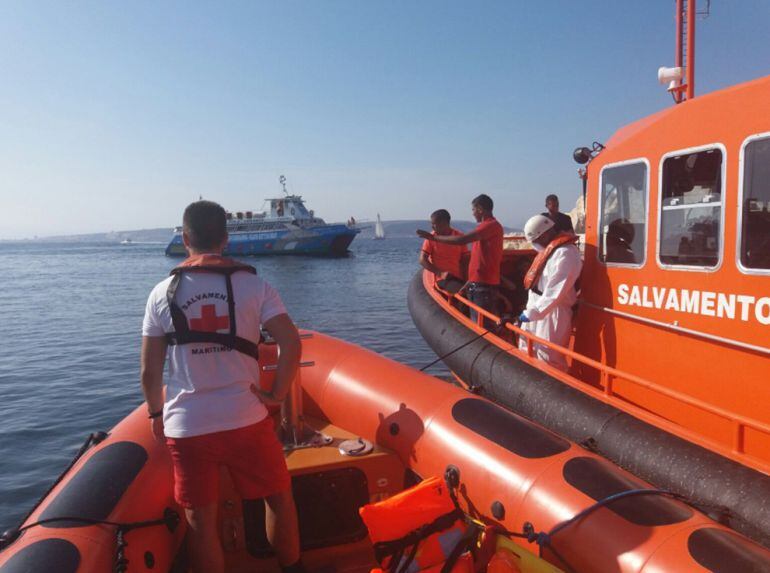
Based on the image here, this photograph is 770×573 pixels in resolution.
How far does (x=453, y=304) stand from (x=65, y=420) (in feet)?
18.6

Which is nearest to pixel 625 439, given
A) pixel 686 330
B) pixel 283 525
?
pixel 686 330

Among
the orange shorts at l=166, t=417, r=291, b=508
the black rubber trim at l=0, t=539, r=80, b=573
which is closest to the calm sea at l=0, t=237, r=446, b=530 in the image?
the black rubber trim at l=0, t=539, r=80, b=573

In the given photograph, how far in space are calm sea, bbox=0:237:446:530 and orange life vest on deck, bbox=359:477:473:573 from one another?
15.8 ft

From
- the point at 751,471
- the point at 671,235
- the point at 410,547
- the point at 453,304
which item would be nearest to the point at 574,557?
the point at 410,547

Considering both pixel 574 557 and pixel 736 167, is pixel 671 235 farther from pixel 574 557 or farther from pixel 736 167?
A: pixel 574 557

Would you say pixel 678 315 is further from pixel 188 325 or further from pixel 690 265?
pixel 188 325

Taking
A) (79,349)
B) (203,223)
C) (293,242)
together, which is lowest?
(79,349)

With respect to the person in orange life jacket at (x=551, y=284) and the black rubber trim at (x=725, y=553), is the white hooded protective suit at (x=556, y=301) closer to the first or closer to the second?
the person in orange life jacket at (x=551, y=284)

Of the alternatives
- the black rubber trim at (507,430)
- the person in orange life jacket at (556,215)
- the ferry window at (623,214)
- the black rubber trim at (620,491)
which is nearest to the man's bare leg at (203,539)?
the black rubber trim at (507,430)

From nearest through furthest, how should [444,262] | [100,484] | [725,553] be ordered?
[725,553], [100,484], [444,262]

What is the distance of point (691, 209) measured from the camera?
347 cm

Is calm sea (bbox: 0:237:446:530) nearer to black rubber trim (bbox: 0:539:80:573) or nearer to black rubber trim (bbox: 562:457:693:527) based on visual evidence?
black rubber trim (bbox: 0:539:80:573)

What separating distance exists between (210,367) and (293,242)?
154 feet

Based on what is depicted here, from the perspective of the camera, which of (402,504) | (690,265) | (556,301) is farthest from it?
(556,301)
